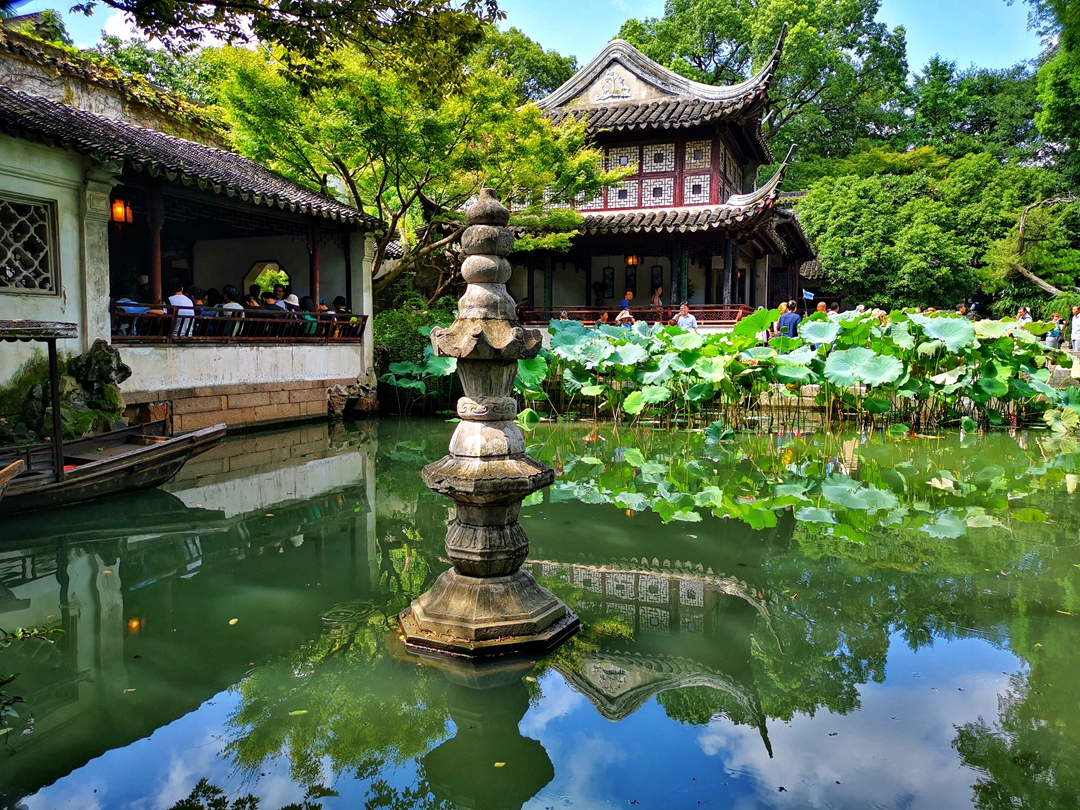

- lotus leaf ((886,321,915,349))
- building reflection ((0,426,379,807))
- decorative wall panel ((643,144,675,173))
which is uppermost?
decorative wall panel ((643,144,675,173))

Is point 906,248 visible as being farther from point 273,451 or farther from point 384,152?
point 273,451

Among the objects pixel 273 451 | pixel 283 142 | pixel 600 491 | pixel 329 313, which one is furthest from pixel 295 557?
pixel 283 142

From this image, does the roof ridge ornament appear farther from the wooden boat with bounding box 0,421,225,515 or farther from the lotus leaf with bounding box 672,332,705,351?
the wooden boat with bounding box 0,421,225,515

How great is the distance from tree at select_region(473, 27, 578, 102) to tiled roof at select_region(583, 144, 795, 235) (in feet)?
36.5

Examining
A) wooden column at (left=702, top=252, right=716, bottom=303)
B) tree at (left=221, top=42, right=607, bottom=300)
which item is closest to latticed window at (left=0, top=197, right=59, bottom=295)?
tree at (left=221, top=42, right=607, bottom=300)

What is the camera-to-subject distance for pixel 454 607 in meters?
3.60

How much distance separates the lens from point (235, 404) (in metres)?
11.1

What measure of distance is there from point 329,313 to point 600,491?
753cm

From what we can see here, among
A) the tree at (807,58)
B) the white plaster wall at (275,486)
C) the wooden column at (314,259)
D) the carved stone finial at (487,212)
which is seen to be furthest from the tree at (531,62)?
the carved stone finial at (487,212)

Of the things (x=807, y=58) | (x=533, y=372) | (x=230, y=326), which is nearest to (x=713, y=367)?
(x=533, y=372)

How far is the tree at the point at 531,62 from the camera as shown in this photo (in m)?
28.0

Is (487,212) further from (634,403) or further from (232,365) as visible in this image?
(232,365)

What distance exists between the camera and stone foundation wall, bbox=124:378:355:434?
9.85 m

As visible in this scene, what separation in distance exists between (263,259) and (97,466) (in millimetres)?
10191
